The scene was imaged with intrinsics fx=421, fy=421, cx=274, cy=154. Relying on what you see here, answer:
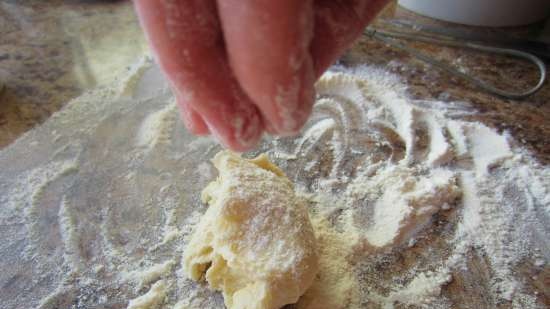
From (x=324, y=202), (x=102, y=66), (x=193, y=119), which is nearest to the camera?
(x=193, y=119)

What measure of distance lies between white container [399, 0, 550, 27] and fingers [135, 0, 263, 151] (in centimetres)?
106

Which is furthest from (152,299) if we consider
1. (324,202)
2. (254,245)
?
(324,202)

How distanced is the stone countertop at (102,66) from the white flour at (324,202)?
0.16 ft

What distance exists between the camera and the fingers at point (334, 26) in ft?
1.05

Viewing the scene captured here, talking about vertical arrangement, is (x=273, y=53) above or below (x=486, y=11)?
above

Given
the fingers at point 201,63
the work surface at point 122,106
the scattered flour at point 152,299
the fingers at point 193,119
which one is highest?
the fingers at point 201,63

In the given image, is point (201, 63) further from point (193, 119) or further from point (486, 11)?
point (486, 11)

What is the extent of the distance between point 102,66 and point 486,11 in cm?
105

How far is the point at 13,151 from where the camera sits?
830mm

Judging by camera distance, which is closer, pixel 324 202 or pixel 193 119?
pixel 193 119

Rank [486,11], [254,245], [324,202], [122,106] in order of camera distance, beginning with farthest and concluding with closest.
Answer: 1. [486,11]
2. [122,106]
3. [324,202]
4. [254,245]

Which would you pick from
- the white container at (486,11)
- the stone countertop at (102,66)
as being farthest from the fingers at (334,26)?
the white container at (486,11)

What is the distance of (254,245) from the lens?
596 millimetres

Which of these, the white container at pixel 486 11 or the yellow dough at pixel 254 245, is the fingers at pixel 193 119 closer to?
the yellow dough at pixel 254 245
